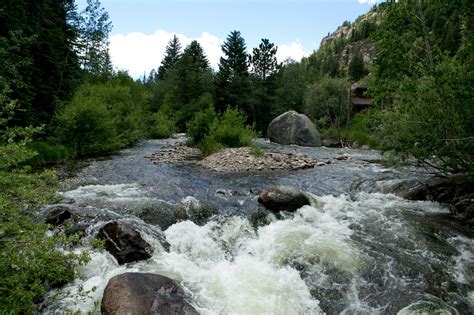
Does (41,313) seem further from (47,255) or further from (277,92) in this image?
(277,92)

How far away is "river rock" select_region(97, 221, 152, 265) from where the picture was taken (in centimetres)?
707

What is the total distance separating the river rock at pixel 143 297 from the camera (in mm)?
4992

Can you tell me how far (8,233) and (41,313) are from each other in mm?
1564

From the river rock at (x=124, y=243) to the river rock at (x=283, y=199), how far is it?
4.47m

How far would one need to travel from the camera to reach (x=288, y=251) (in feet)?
25.3

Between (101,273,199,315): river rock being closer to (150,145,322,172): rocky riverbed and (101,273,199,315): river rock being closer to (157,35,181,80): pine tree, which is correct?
(150,145,322,172): rocky riverbed

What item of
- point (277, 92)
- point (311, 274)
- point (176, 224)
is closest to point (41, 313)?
point (176, 224)

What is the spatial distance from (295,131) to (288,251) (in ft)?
89.0

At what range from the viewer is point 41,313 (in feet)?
17.0

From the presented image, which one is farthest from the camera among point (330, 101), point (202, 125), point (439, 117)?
point (330, 101)

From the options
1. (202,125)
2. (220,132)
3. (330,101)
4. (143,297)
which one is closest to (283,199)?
(143,297)

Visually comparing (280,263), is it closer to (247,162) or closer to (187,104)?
(247,162)

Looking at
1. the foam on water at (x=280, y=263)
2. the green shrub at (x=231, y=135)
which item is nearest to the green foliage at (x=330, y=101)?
the green shrub at (x=231, y=135)

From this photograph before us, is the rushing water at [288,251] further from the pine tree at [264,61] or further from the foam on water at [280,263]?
the pine tree at [264,61]
